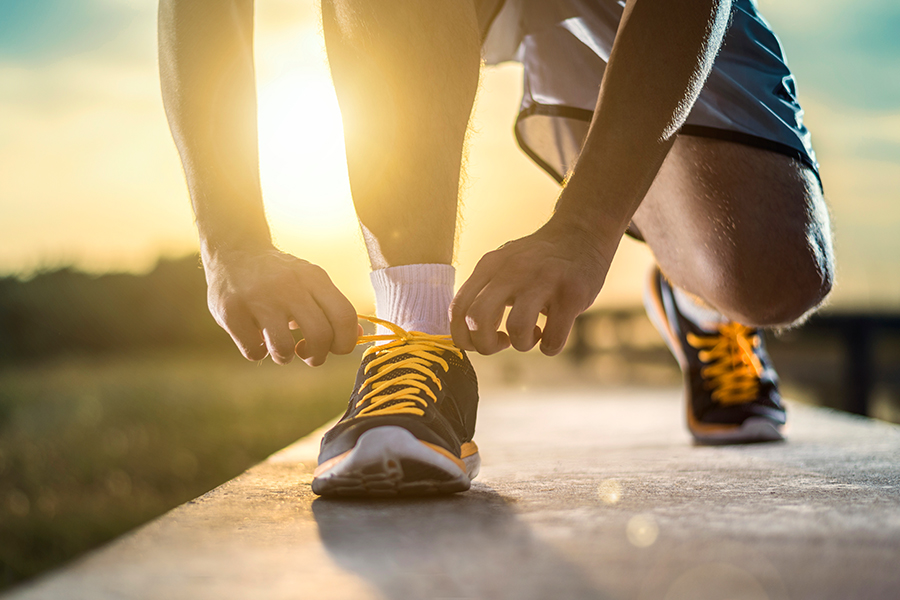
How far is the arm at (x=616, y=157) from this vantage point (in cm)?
77

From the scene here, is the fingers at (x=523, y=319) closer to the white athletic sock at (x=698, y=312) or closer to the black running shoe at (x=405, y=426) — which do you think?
the black running shoe at (x=405, y=426)

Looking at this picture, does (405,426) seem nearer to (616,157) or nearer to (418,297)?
(418,297)

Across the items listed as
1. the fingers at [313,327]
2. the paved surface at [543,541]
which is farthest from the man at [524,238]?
the paved surface at [543,541]

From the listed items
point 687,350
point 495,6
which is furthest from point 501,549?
point 495,6

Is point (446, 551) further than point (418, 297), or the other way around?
point (418, 297)

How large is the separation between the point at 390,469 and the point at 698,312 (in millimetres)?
1217

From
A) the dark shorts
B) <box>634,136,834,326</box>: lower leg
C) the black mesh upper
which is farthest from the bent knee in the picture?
the black mesh upper

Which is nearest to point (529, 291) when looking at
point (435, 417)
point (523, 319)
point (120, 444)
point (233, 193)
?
point (523, 319)

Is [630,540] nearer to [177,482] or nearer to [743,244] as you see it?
[743,244]

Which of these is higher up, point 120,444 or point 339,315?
point 339,315

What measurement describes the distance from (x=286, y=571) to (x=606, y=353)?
24.5 ft

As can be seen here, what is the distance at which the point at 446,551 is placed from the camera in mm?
572

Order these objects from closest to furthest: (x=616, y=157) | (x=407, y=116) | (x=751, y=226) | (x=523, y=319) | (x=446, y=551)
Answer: (x=446, y=551)
(x=523, y=319)
(x=616, y=157)
(x=407, y=116)
(x=751, y=226)

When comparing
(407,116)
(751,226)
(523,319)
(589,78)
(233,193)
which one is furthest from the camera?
(589,78)
